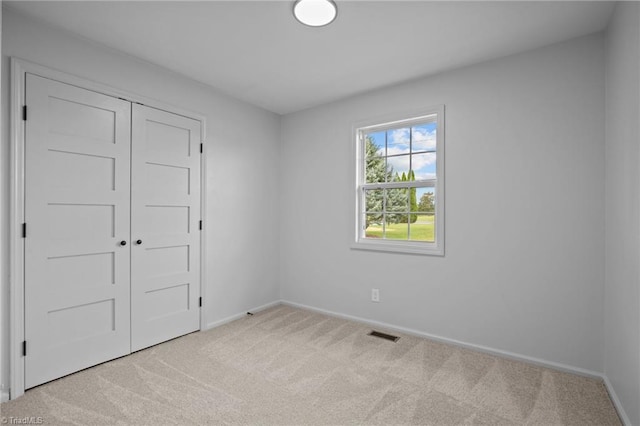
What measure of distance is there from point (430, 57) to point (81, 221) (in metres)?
3.12

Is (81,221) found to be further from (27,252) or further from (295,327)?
(295,327)

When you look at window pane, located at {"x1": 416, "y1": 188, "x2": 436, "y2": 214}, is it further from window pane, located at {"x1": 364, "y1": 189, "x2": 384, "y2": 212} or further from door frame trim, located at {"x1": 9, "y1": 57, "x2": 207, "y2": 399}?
door frame trim, located at {"x1": 9, "y1": 57, "x2": 207, "y2": 399}

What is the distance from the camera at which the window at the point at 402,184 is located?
3107mm

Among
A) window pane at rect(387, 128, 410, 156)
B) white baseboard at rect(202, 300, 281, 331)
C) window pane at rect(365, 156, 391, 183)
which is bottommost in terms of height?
white baseboard at rect(202, 300, 281, 331)

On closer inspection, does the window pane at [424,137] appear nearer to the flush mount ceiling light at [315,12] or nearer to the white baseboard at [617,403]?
the flush mount ceiling light at [315,12]

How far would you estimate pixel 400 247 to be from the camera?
10.8 ft

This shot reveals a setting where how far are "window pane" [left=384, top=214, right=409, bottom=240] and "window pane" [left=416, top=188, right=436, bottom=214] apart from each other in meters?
0.22

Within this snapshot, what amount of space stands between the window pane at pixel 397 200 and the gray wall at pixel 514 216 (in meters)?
0.43

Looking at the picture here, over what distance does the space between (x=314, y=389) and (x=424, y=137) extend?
2.51 meters

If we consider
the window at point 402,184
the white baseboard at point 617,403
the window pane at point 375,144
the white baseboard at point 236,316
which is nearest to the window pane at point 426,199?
the window at point 402,184

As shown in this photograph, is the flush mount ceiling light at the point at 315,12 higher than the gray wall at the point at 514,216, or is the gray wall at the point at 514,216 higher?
the flush mount ceiling light at the point at 315,12

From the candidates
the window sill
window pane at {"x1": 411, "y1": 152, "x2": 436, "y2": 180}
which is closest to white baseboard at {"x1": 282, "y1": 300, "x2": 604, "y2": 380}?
the window sill

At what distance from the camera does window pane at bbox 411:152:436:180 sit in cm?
318

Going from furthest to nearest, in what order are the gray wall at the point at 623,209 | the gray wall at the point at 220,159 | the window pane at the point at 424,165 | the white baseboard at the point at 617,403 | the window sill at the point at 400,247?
the window pane at the point at 424,165 → the window sill at the point at 400,247 → the gray wall at the point at 220,159 → the white baseboard at the point at 617,403 → the gray wall at the point at 623,209
